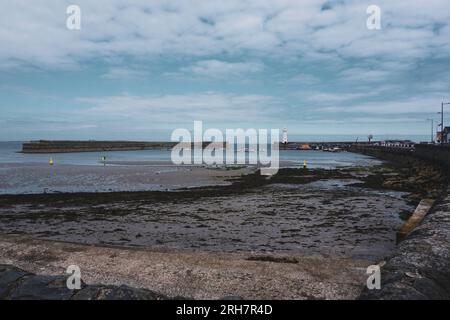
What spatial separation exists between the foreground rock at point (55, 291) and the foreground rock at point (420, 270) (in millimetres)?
2610

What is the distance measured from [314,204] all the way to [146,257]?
11662 mm

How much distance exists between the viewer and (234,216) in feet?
47.7

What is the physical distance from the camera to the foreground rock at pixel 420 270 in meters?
4.20

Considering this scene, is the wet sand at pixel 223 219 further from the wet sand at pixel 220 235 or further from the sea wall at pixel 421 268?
the sea wall at pixel 421 268

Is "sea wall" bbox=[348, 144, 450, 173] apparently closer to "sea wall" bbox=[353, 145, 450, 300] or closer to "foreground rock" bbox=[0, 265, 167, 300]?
"sea wall" bbox=[353, 145, 450, 300]

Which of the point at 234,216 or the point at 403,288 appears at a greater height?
the point at 403,288

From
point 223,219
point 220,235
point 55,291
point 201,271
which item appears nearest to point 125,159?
point 223,219

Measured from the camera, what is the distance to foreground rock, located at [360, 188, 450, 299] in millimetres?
4195

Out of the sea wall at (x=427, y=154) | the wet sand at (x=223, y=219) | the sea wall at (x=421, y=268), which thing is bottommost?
the wet sand at (x=223, y=219)

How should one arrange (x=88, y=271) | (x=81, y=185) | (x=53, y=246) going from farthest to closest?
(x=81, y=185) → (x=53, y=246) → (x=88, y=271)

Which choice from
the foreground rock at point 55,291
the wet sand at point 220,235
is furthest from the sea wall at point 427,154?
the foreground rock at point 55,291
